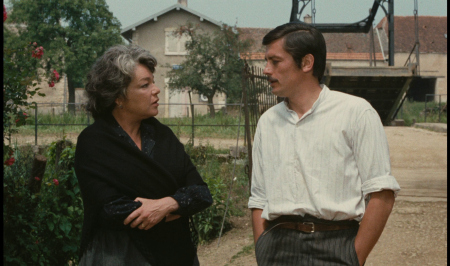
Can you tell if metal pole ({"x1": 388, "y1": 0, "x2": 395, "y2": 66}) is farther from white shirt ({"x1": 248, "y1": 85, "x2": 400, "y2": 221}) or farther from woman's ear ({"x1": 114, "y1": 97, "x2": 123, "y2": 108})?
white shirt ({"x1": 248, "y1": 85, "x2": 400, "y2": 221})

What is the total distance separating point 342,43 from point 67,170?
41.0 meters

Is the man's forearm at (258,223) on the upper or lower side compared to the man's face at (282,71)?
lower

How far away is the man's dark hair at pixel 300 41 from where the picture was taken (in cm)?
225

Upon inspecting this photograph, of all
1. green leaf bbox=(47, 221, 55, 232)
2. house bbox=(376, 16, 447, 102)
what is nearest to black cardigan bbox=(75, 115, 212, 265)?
green leaf bbox=(47, 221, 55, 232)

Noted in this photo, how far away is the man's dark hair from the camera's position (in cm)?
225

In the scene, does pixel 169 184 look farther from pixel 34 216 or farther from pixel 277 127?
pixel 34 216

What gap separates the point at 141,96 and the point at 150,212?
0.53 m

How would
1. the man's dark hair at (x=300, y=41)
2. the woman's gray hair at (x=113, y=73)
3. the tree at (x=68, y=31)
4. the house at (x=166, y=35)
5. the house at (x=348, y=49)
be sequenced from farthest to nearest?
the house at (x=348, y=49) → the tree at (x=68, y=31) → the house at (x=166, y=35) → the woman's gray hair at (x=113, y=73) → the man's dark hair at (x=300, y=41)

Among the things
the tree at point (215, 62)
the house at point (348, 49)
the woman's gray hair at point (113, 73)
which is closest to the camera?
the woman's gray hair at point (113, 73)

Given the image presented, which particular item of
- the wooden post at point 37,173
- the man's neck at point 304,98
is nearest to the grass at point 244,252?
the wooden post at point 37,173

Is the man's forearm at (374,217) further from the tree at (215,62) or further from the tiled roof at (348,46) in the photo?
the tiled roof at (348,46)

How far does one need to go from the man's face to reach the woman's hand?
71 centimetres

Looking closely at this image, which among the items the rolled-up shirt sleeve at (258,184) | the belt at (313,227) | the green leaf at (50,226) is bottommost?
the green leaf at (50,226)

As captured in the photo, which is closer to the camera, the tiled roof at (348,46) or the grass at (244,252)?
the grass at (244,252)
